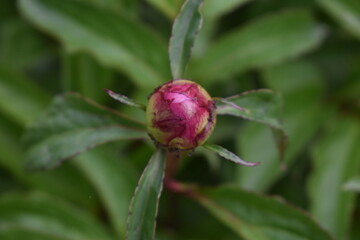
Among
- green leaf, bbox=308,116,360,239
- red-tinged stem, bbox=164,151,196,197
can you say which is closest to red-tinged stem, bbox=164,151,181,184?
red-tinged stem, bbox=164,151,196,197

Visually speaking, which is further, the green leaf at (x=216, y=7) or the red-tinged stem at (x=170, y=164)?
the green leaf at (x=216, y=7)

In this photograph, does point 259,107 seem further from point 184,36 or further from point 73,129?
point 73,129

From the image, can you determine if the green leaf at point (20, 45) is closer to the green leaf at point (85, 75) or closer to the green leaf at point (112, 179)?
the green leaf at point (85, 75)

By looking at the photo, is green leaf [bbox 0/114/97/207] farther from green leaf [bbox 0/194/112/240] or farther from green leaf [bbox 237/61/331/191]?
green leaf [bbox 237/61/331/191]

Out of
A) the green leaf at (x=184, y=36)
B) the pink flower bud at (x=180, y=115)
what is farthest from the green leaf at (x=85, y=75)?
the pink flower bud at (x=180, y=115)

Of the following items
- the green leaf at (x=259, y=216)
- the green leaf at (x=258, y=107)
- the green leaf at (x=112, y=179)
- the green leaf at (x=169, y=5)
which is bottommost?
the green leaf at (x=259, y=216)

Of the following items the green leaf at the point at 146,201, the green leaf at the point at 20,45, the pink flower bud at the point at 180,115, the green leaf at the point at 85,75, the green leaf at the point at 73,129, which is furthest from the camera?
the green leaf at the point at 20,45
